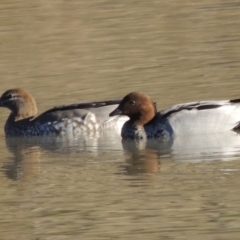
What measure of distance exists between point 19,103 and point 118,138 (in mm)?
1832

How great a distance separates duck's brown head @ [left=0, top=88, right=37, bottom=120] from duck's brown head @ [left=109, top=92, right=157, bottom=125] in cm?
164

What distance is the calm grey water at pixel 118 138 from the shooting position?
1016 cm

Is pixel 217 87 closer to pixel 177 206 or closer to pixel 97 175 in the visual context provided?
pixel 97 175

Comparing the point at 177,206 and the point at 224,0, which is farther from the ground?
the point at 224,0

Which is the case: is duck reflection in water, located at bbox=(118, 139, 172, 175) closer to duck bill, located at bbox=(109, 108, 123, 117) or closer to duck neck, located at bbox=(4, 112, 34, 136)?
duck bill, located at bbox=(109, 108, 123, 117)

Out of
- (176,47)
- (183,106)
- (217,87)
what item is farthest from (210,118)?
(176,47)

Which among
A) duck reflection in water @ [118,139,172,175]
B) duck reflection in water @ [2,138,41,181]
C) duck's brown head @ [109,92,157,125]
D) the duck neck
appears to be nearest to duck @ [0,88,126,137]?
the duck neck

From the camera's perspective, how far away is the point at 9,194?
1147cm

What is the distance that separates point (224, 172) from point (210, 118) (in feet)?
9.09

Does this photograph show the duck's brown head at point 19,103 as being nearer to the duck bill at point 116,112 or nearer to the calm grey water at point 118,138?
the calm grey water at point 118,138

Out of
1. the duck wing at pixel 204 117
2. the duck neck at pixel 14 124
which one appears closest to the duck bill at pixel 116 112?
the duck wing at pixel 204 117

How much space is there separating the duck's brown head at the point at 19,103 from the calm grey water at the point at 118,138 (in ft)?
1.16

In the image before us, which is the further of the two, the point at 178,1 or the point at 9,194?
the point at 178,1

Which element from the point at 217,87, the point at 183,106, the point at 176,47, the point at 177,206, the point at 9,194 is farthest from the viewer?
the point at 176,47
